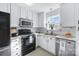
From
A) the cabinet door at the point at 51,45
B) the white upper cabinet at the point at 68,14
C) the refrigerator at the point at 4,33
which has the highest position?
the white upper cabinet at the point at 68,14

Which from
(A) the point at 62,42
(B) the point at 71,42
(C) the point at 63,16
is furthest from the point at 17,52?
(C) the point at 63,16

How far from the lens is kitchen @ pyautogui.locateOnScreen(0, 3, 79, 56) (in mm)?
1532

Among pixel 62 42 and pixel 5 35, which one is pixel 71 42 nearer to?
pixel 62 42

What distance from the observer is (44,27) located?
354 centimetres

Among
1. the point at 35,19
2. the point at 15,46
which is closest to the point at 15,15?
the point at 15,46

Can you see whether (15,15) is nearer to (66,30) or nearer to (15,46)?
(15,46)

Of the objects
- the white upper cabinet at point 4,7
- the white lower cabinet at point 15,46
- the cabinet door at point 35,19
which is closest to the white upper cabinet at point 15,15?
the white upper cabinet at point 4,7

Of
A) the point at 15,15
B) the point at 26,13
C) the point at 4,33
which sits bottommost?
the point at 4,33

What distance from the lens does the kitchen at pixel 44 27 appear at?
60.3 inches

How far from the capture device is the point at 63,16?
2.23m

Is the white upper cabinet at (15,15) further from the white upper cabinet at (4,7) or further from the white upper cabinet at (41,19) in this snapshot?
the white upper cabinet at (41,19)

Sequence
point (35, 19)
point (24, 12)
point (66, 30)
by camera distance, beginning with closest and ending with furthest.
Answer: point (66, 30) → point (24, 12) → point (35, 19)

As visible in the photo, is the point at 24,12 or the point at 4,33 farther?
the point at 24,12

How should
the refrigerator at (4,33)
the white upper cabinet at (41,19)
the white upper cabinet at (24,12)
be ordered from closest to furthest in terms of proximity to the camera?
the refrigerator at (4,33) → the white upper cabinet at (24,12) → the white upper cabinet at (41,19)
